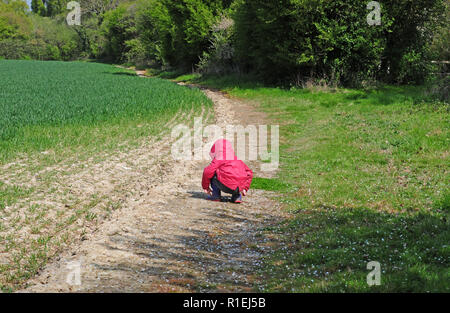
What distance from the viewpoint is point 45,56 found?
351ft

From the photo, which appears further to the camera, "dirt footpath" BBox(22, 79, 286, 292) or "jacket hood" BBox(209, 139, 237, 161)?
"jacket hood" BBox(209, 139, 237, 161)

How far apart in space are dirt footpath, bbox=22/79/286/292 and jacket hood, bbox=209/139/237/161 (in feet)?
3.47

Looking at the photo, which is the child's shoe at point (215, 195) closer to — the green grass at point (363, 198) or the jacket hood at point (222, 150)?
the jacket hood at point (222, 150)

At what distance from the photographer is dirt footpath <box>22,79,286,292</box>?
517 cm

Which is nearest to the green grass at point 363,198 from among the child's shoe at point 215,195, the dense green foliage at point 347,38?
the child's shoe at point 215,195

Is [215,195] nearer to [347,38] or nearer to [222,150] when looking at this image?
[222,150]

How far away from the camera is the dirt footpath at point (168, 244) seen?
5.17 m

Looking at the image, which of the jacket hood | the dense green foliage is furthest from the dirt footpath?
the dense green foliage

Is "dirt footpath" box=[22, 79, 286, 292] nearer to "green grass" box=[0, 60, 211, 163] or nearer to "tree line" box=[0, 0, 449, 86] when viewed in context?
"green grass" box=[0, 60, 211, 163]

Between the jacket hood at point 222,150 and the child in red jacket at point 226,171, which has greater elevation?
the jacket hood at point 222,150

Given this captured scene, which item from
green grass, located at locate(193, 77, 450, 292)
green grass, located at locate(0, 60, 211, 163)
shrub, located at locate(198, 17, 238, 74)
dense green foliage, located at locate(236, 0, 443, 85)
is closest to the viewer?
green grass, located at locate(193, 77, 450, 292)

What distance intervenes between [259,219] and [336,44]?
17.6m
